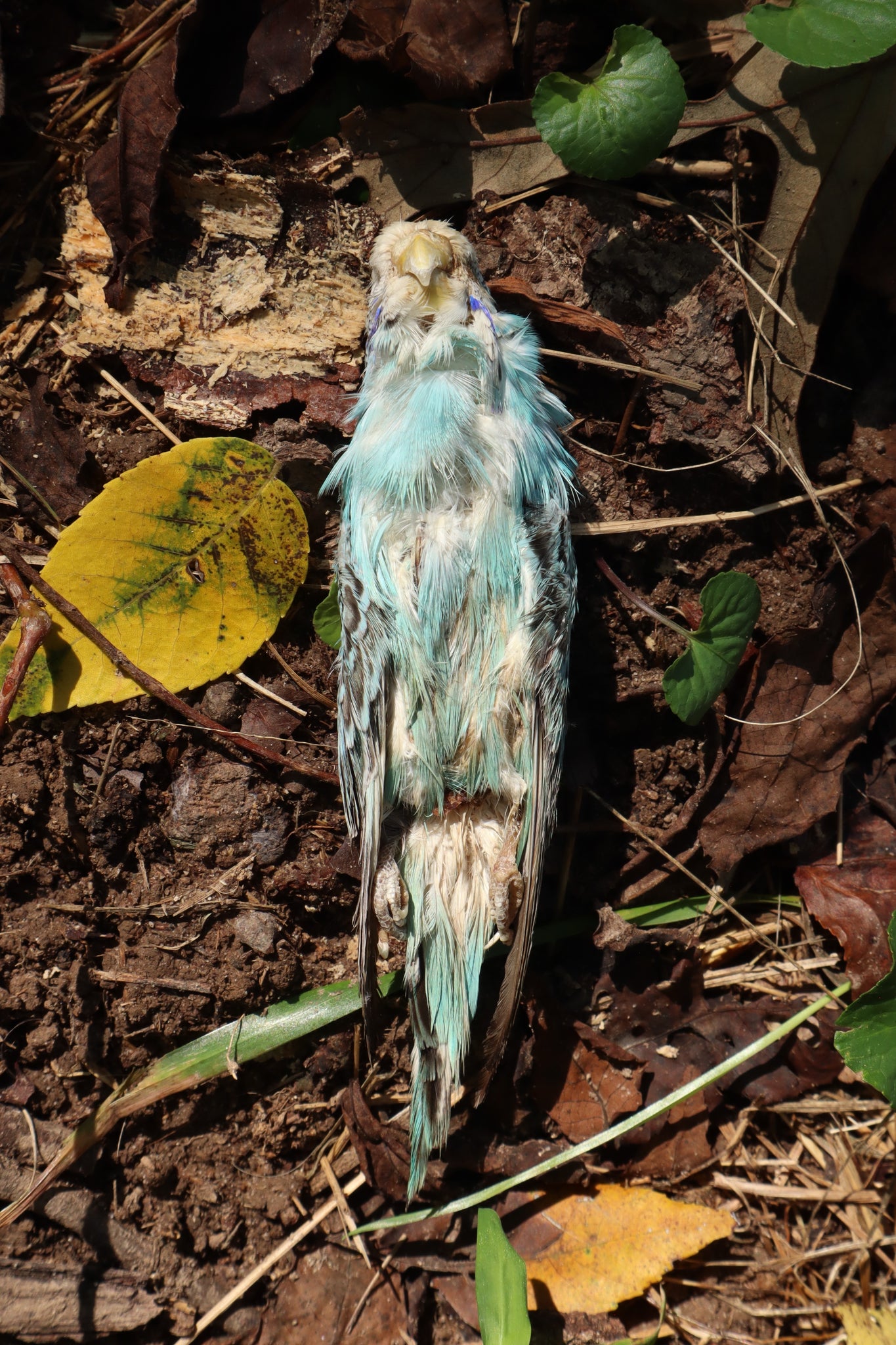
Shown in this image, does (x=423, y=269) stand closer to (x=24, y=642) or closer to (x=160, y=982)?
(x=24, y=642)

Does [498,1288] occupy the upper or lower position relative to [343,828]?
lower

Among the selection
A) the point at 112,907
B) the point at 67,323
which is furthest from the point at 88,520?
the point at 112,907

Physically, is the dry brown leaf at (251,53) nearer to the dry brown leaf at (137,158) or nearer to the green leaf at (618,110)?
the dry brown leaf at (137,158)

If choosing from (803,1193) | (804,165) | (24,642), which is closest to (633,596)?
(804,165)

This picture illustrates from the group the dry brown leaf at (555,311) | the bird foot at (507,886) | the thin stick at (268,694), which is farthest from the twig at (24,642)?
the dry brown leaf at (555,311)

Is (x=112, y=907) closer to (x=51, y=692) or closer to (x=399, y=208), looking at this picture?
(x=51, y=692)

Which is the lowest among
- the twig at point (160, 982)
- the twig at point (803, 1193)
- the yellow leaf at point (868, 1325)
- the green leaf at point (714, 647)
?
the yellow leaf at point (868, 1325)

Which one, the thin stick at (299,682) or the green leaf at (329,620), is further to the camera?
the thin stick at (299,682)
